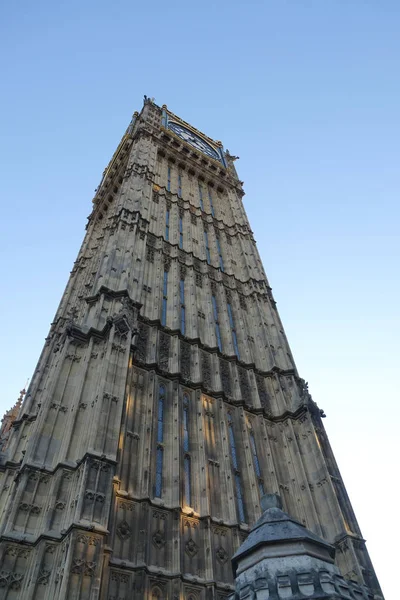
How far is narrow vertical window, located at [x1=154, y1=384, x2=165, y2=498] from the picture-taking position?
15525 millimetres

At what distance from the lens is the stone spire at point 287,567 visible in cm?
556

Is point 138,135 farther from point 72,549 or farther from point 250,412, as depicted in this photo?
point 72,549

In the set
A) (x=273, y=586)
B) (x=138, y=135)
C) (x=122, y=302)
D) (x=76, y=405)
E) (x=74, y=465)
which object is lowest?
(x=273, y=586)

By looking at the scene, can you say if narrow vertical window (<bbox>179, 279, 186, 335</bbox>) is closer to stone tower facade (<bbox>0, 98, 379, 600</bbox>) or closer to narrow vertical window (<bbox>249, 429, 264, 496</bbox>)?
stone tower facade (<bbox>0, 98, 379, 600</bbox>)

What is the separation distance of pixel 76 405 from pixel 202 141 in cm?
3929

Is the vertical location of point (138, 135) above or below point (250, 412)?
above

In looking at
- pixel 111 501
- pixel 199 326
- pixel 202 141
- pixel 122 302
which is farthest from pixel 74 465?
pixel 202 141

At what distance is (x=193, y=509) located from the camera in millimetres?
15469

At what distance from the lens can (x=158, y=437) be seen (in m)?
16.9

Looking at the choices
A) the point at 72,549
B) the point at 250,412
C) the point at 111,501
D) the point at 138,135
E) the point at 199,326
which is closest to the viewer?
the point at 72,549

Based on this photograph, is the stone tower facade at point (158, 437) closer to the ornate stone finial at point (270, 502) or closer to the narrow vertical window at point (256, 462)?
the narrow vertical window at point (256, 462)

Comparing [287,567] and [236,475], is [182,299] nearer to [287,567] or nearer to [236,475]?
[236,475]

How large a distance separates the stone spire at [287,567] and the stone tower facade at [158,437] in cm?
571

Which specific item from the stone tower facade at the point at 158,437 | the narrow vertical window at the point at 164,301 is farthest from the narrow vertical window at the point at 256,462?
the narrow vertical window at the point at 164,301
